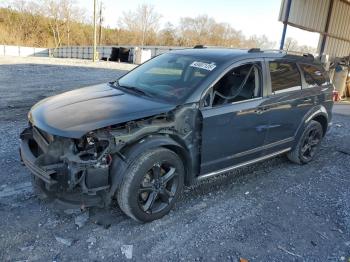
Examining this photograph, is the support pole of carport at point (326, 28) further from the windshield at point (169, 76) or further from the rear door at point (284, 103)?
Answer: the windshield at point (169, 76)

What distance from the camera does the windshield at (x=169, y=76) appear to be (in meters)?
3.76

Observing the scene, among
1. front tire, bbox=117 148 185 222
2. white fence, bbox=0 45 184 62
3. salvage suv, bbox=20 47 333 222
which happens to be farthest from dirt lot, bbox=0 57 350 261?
white fence, bbox=0 45 184 62

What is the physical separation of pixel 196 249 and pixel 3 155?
3.24 m

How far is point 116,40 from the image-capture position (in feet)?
223

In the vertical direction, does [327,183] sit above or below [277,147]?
below

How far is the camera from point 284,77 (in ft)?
15.2

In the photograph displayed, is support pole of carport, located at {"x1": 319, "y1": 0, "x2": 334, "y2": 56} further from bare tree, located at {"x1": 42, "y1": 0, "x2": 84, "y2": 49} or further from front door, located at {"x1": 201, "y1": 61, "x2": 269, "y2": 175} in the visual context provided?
bare tree, located at {"x1": 42, "y1": 0, "x2": 84, "y2": 49}

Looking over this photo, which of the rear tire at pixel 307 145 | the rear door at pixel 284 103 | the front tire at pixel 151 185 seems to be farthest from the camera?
the rear tire at pixel 307 145

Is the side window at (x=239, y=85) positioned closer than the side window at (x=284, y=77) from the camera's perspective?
Yes

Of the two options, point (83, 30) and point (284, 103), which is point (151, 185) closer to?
point (284, 103)

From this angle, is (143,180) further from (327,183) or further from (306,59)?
(306,59)

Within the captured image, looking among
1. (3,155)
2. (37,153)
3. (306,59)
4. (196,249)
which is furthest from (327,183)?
(3,155)

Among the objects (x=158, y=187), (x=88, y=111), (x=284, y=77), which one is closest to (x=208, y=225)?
(x=158, y=187)

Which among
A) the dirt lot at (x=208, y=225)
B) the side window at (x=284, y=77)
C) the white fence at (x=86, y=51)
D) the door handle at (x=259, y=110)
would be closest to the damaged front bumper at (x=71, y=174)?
the dirt lot at (x=208, y=225)
